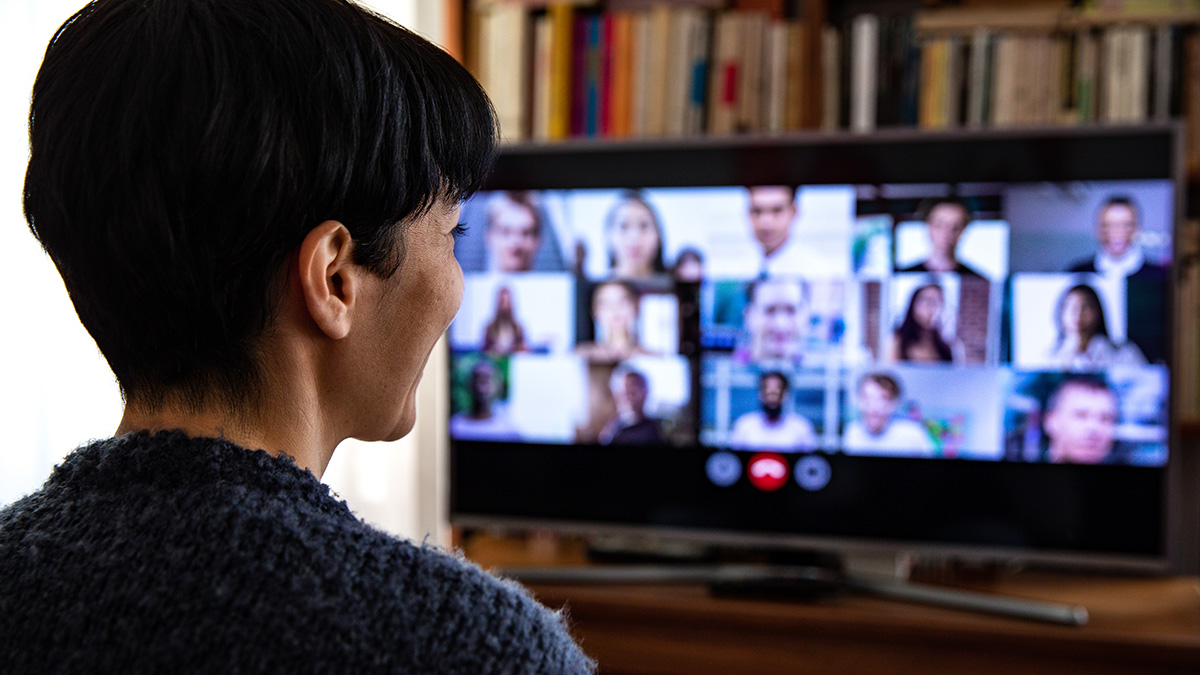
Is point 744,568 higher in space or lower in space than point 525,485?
lower

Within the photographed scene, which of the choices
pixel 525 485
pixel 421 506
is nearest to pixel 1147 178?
pixel 525 485

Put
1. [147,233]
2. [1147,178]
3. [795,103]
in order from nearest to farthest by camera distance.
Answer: [147,233] → [1147,178] → [795,103]

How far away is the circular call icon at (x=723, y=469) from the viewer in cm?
175

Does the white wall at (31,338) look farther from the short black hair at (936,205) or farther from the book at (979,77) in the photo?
the book at (979,77)

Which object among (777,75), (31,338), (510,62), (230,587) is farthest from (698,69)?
(230,587)

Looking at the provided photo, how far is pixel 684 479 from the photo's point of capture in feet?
5.82

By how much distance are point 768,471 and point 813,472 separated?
0.08 meters

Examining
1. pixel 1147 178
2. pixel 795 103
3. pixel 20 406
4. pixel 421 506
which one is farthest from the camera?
pixel 421 506

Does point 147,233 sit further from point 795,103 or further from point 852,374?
point 795,103

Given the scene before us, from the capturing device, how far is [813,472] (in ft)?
5.61

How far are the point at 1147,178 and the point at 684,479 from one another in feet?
3.19

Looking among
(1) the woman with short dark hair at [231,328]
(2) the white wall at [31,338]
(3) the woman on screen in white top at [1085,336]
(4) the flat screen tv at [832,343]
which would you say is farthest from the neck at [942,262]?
(2) the white wall at [31,338]

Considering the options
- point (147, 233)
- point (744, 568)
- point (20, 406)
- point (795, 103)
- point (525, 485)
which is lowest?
point (744, 568)

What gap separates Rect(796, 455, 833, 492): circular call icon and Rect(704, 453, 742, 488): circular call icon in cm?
12
